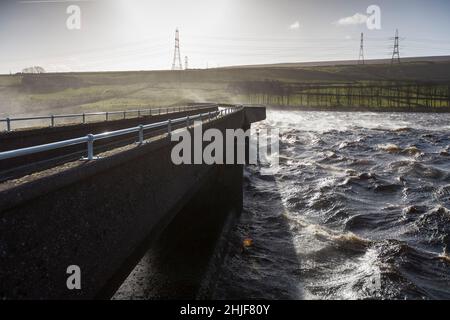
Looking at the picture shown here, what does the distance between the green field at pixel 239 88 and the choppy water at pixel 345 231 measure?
66.6m

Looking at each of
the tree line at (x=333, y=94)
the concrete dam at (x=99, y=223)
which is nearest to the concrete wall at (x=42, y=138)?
the concrete dam at (x=99, y=223)

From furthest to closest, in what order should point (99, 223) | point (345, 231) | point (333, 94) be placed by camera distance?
point (333, 94), point (345, 231), point (99, 223)

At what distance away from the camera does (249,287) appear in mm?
11133

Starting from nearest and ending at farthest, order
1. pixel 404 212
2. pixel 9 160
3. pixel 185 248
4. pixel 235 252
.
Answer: pixel 9 160, pixel 185 248, pixel 235 252, pixel 404 212

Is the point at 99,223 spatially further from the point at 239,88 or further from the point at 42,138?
the point at 239,88

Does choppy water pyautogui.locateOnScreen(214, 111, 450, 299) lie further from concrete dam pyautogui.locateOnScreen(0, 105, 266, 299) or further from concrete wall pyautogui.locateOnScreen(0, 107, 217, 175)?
concrete wall pyautogui.locateOnScreen(0, 107, 217, 175)

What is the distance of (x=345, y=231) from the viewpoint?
1527 centimetres

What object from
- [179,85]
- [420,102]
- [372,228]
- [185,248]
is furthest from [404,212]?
[179,85]

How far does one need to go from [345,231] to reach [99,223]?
1173cm

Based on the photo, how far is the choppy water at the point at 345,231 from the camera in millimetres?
11156

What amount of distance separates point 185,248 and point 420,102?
102247mm

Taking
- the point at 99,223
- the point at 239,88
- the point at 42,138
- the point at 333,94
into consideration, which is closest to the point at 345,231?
the point at 99,223

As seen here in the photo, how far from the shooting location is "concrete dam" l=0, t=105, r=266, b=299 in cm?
443
